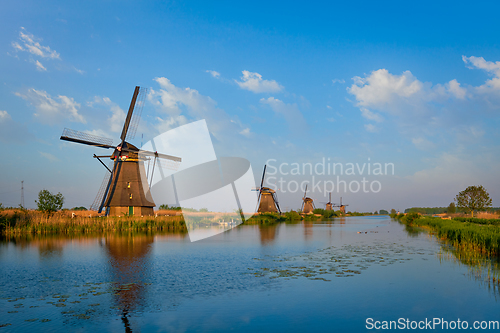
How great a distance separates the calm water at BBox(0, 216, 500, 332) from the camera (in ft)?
24.7

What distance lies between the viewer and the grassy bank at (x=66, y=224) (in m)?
26.4

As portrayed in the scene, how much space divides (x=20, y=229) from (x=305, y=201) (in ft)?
232

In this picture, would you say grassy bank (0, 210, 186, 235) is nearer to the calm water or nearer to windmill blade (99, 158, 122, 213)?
windmill blade (99, 158, 122, 213)

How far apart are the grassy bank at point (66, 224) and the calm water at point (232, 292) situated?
463 inches

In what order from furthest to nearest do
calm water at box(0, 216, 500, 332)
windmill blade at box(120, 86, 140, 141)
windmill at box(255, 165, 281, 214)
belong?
windmill at box(255, 165, 281, 214) → windmill blade at box(120, 86, 140, 141) → calm water at box(0, 216, 500, 332)

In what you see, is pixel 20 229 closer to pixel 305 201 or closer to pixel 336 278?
pixel 336 278

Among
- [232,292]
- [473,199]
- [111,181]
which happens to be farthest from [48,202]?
[473,199]

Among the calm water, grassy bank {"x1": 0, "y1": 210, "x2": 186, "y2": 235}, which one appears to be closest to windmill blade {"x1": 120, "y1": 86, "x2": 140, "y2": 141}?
grassy bank {"x1": 0, "y1": 210, "x2": 186, "y2": 235}

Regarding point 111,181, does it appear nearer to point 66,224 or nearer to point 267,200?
point 66,224

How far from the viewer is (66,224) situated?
2808 centimetres

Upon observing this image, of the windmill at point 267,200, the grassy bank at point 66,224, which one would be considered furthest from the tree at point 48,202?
the windmill at point 267,200

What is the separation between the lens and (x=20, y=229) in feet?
85.9

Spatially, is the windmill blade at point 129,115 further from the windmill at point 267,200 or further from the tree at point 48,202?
the windmill at point 267,200

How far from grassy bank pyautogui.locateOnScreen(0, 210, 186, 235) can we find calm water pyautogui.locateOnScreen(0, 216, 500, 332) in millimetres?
11765
